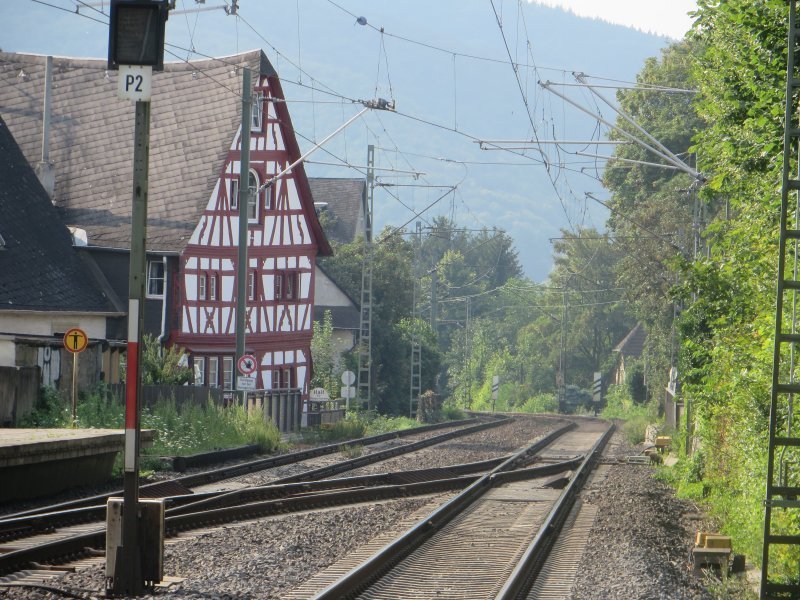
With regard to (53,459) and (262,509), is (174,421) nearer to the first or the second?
(53,459)

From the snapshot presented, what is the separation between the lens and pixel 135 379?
10.2 meters

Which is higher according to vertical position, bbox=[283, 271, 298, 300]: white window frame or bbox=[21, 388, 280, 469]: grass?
bbox=[283, 271, 298, 300]: white window frame

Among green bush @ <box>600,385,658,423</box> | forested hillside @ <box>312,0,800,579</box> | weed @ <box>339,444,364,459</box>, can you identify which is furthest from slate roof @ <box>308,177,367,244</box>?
weed @ <box>339,444,364,459</box>

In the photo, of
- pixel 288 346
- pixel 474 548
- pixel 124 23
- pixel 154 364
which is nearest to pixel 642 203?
pixel 288 346

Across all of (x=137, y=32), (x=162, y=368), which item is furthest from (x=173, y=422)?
(x=137, y=32)

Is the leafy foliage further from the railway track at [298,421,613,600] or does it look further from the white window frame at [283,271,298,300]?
the white window frame at [283,271,298,300]

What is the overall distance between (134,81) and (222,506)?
22.8 feet

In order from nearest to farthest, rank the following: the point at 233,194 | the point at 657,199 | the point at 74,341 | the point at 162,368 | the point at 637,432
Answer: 1. the point at 74,341
2. the point at 162,368
3. the point at 637,432
4. the point at 233,194
5. the point at 657,199

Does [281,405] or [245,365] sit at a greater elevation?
[245,365]

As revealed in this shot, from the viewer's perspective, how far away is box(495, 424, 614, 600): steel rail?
34.3 feet

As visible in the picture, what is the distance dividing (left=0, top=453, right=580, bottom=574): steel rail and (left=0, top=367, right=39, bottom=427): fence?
19.2 ft

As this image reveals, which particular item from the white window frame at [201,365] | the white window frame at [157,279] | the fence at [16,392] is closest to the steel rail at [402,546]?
the fence at [16,392]

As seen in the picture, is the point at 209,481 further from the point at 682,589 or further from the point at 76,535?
the point at 682,589

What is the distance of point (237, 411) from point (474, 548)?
585 inches
